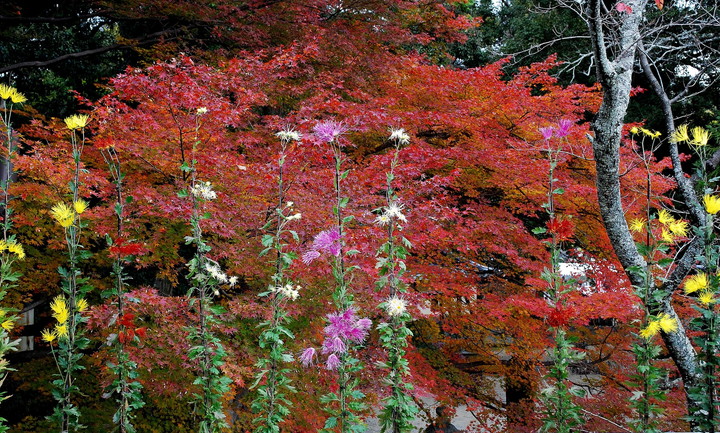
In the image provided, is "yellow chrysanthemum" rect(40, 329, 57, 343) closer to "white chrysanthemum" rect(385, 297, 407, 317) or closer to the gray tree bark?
"white chrysanthemum" rect(385, 297, 407, 317)

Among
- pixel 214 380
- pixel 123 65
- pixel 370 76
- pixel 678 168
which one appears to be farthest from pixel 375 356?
pixel 123 65

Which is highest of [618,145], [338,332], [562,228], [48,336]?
[618,145]

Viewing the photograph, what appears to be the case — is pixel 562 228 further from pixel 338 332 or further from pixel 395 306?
pixel 338 332

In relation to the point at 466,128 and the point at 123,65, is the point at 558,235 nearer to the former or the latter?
the point at 466,128

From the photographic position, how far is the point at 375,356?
5.09 metres

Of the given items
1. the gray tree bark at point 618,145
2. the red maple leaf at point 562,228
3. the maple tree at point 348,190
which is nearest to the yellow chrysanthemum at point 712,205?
the red maple leaf at point 562,228

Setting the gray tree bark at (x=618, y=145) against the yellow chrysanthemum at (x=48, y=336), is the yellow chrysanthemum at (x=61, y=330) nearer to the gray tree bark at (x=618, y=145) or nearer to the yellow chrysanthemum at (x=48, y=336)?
the yellow chrysanthemum at (x=48, y=336)

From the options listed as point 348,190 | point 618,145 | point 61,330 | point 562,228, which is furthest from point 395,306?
point 618,145

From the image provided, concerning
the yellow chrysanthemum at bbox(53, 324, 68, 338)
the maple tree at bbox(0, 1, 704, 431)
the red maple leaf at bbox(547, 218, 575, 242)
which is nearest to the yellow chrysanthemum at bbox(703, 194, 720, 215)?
the red maple leaf at bbox(547, 218, 575, 242)

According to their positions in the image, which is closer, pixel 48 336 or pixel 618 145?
pixel 48 336

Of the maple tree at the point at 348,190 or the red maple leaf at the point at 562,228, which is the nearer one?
the red maple leaf at the point at 562,228

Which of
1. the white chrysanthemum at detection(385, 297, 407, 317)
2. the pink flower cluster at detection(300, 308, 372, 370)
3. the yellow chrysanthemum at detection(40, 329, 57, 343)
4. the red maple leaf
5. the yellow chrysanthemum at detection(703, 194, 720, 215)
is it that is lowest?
the yellow chrysanthemum at detection(40, 329, 57, 343)

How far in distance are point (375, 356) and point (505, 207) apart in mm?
2925

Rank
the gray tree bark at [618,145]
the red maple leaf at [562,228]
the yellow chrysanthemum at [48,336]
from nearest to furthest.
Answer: the yellow chrysanthemum at [48,336]
the red maple leaf at [562,228]
the gray tree bark at [618,145]
